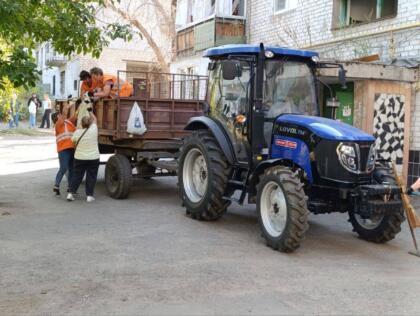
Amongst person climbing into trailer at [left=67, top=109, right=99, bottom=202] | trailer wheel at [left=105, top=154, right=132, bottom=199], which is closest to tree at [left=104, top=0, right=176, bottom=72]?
A: trailer wheel at [left=105, top=154, right=132, bottom=199]

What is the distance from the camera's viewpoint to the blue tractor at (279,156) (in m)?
6.45

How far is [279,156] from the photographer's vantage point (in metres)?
7.08

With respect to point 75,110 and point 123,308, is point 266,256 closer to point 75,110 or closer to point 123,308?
point 123,308

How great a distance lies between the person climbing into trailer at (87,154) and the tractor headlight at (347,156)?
475cm

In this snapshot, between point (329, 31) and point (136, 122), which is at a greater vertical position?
point (329, 31)

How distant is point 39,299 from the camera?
4.87 meters

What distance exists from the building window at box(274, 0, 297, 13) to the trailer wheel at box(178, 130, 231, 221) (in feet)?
26.6

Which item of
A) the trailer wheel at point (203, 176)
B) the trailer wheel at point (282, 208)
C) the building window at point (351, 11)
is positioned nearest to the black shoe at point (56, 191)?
the trailer wheel at point (203, 176)

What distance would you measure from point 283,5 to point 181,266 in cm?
1161

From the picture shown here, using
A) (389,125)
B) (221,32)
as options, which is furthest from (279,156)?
(221,32)

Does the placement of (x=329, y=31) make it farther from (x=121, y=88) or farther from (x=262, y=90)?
(x=262, y=90)

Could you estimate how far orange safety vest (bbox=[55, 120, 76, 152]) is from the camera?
10.0 meters

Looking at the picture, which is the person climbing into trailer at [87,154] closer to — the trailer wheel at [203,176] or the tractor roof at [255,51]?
the trailer wheel at [203,176]

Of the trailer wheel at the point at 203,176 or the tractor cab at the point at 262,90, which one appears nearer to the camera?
the tractor cab at the point at 262,90
